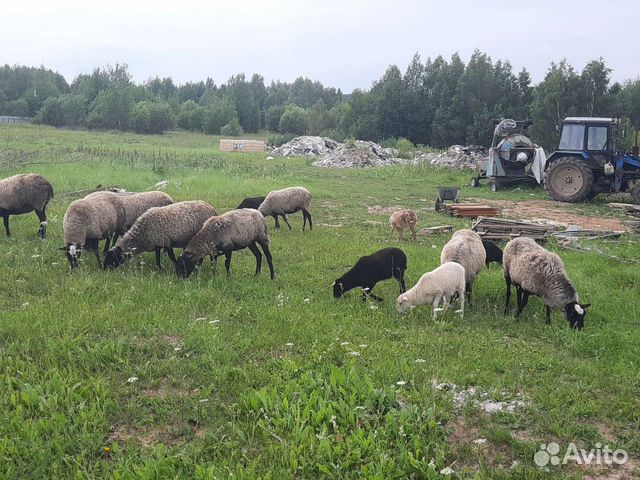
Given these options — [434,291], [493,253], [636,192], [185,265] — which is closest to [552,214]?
[636,192]

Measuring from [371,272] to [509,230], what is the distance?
5728 millimetres

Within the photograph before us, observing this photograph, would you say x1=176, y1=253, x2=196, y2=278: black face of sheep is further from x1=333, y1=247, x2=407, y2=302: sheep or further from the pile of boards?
the pile of boards

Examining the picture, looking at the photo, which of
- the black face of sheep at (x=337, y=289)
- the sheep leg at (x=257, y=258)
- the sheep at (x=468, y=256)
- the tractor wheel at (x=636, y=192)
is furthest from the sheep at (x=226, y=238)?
the tractor wheel at (x=636, y=192)

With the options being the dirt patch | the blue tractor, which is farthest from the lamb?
the blue tractor

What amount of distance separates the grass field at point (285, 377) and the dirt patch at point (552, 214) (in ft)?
21.1

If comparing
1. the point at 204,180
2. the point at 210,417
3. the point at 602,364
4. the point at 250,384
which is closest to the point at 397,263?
the point at 602,364

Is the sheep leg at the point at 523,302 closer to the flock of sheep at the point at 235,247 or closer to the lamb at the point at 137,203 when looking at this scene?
the flock of sheep at the point at 235,247

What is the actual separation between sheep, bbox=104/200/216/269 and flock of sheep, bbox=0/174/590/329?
19 millimetres

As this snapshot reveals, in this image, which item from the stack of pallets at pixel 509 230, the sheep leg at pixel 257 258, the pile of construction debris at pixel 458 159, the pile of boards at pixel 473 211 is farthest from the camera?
the pile of construction debris at pixel 458 159

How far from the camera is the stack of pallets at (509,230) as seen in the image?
1270 cm

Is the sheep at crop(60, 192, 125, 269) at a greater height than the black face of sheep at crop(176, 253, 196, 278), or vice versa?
the sheep at crop(60, 192, 125, 269)

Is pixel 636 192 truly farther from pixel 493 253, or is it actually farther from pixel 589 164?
pixel 493 253

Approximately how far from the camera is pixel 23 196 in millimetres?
12117

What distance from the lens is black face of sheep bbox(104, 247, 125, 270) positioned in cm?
973
